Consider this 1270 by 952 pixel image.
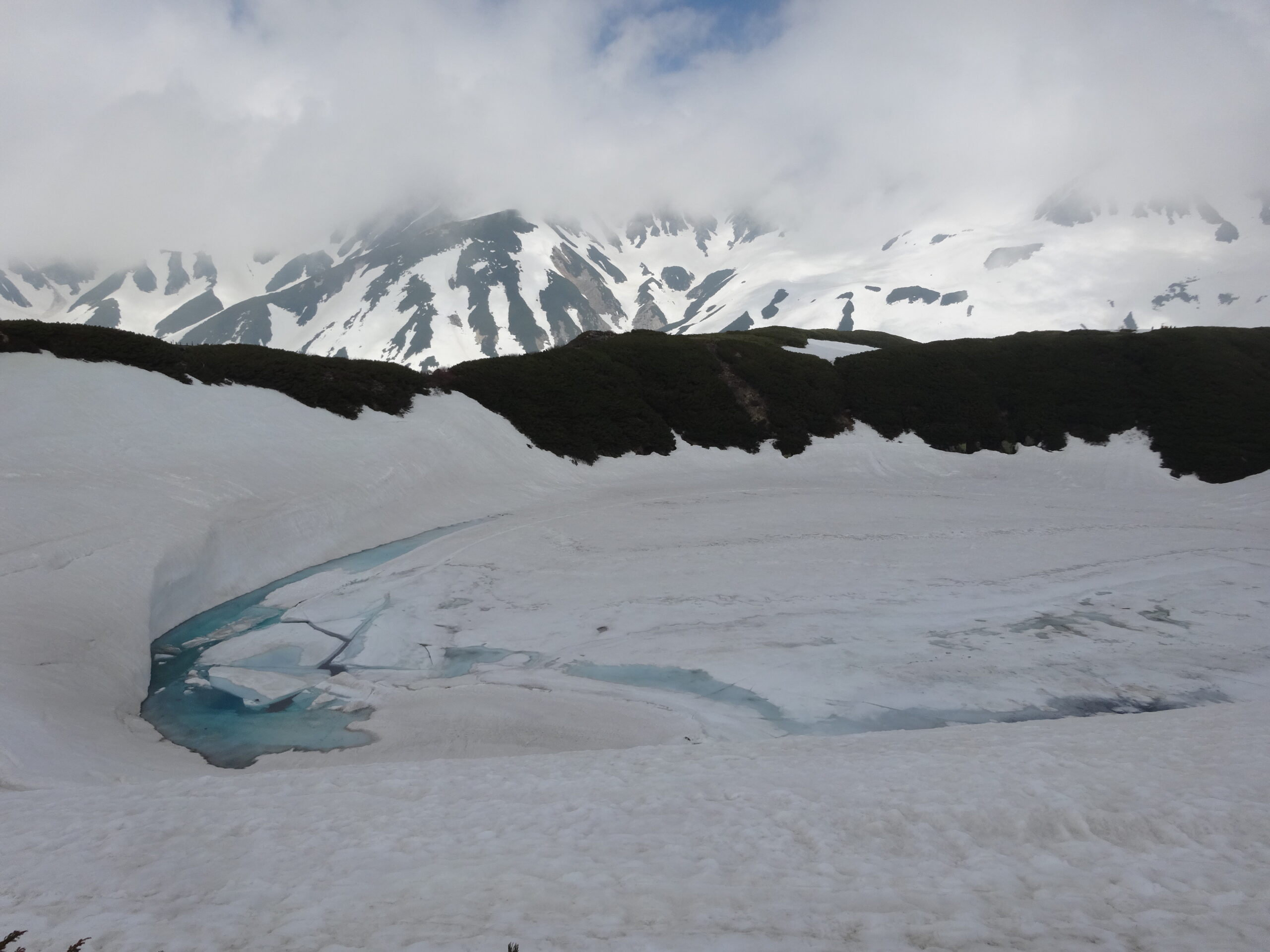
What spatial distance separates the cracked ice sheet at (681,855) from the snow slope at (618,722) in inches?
1.7

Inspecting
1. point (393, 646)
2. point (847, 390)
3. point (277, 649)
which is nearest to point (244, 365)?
point (277, 649)

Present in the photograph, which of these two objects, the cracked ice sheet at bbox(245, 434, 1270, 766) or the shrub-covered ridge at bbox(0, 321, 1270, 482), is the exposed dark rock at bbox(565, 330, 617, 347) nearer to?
the shrub-covered ridge at bbox(0, 321, 1270, 482)

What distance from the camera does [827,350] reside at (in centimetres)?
5784

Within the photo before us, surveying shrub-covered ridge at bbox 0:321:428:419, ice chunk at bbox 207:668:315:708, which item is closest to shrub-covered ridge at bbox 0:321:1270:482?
shrub-covered ridge at bbox 0:321:428:419

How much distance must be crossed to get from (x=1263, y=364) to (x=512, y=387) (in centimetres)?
5247

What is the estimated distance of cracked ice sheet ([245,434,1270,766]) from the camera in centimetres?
1285

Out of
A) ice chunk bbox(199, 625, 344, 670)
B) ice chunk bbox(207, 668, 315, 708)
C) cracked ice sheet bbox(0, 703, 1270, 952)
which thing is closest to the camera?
cracked ice sheet bbox(0, 703, 1270, 952)

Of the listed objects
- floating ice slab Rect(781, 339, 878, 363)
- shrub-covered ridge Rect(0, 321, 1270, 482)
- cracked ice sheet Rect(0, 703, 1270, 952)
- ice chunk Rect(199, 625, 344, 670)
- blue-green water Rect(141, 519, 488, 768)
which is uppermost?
floating ice slab Rect(781, 339, 878, 363)

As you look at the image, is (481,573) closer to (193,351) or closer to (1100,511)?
(193,351)

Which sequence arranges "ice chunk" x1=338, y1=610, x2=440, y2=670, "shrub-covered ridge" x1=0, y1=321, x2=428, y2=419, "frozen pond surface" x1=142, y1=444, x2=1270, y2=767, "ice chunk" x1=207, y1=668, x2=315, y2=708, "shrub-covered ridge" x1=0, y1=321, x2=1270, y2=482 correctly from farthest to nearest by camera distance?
"shrub-covered ridge" x1=0, y1=321, x2=1270, y2=482
"shrub-covered ridge" x1=0, y1=321, x2=428, y2=419
"ice chunk" x1=338, y1=610, x2=440, y2=670
"ice chunk" x1=207, y1=668, x2=315, y2=708
"frozen pond surface" x1=142, y1=444, x2=1270, y2=767

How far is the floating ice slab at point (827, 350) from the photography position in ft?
179

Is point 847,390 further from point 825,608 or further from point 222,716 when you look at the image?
point 222,716

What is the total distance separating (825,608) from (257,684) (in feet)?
43.3

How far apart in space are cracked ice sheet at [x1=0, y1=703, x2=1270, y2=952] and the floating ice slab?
46.0 m
